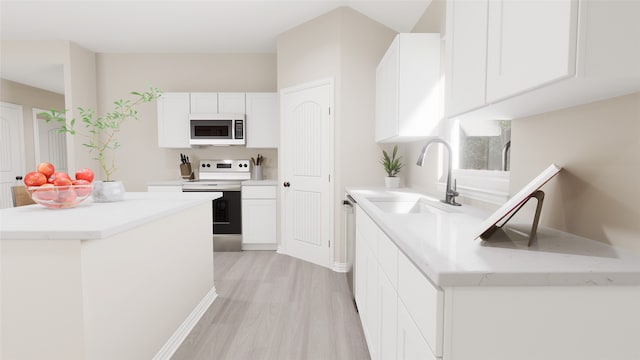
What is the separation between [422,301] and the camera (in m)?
0.93

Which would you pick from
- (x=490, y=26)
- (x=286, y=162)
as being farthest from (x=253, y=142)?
(x=490, y=26)

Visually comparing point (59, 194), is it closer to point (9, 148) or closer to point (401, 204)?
point (401, 204)

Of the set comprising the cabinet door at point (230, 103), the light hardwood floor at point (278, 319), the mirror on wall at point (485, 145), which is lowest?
the light hardwood floor at point (278, 319)

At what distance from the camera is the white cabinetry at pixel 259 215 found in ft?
14.5

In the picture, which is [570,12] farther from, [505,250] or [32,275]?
[32,275]

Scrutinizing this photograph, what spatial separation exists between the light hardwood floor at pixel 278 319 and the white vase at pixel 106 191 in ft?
3.43

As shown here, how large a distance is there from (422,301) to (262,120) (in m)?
4.05

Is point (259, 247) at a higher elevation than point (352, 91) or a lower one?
lower

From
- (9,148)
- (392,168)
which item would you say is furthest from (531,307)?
(9,148)

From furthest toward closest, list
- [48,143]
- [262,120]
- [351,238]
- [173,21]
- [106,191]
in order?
[48,143]
[262,120]
[173,21]
[351,238]
[106,191]

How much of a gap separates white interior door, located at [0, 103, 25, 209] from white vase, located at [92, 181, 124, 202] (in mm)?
5366

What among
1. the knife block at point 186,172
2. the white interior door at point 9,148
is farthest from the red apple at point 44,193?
the white interior door at point 9,148

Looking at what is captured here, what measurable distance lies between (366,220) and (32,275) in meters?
1.62

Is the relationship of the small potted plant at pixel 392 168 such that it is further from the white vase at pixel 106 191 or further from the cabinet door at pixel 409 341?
the white vase at pixel 106 191
